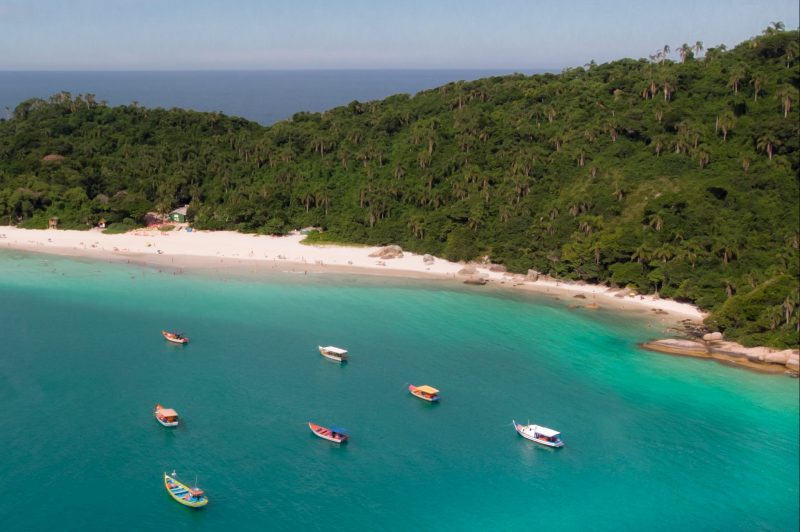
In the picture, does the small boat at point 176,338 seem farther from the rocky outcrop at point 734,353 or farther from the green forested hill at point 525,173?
the rocky outcrop at point 734,353

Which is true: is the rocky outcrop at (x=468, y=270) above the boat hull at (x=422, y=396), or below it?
above

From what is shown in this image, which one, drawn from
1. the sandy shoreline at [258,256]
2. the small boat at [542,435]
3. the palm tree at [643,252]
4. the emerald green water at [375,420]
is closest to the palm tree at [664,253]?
the palm tree at [643,252]

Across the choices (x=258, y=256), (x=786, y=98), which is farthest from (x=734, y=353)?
(x=258, y=256)

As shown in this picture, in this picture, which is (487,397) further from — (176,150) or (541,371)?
(176,150)

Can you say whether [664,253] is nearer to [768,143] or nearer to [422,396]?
[768,143]

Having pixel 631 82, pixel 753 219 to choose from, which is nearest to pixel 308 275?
pixel 753 219
